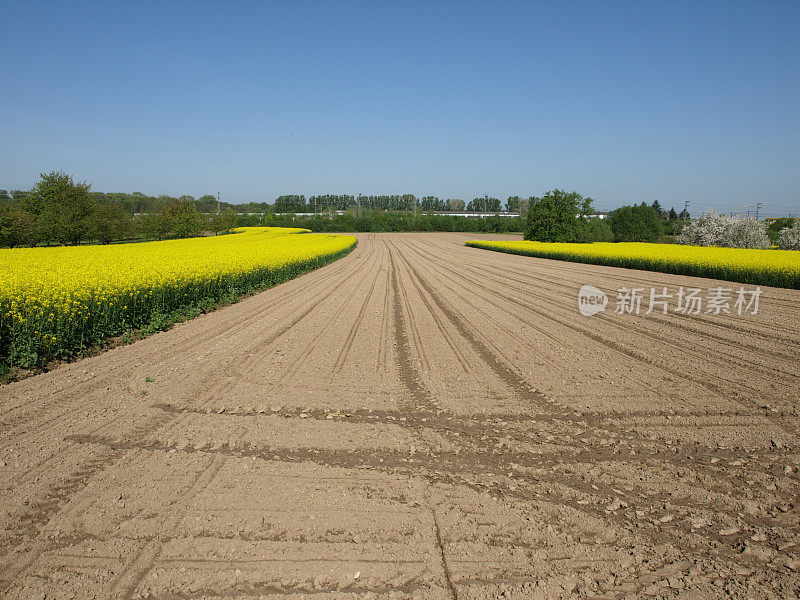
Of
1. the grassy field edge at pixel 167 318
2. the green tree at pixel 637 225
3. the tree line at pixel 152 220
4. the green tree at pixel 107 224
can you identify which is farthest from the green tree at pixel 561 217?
the green tree at pixel 107 224

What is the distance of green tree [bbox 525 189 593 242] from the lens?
179 feet

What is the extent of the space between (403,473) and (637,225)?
84055 mm

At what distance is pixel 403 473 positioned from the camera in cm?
444

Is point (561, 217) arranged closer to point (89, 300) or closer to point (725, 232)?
point (725, 232)

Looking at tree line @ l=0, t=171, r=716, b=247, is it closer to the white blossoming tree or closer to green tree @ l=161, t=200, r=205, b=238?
green tree @ l=161, t=200, r=205, b=238

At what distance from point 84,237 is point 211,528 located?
4630 centimetres

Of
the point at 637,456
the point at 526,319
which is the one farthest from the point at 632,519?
the point at 526,319

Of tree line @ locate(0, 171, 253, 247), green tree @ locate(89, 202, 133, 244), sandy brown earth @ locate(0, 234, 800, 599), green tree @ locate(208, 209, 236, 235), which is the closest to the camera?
sandy brown earth @ locate(0, 234, 800, 599)

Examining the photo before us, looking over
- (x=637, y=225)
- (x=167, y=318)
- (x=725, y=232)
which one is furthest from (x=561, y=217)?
(x=167, y=318)

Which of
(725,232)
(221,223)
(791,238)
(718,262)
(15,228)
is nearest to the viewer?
(718,262)

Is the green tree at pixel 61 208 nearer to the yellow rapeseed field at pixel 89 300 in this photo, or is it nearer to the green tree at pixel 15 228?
the green tree at pixel 15 228

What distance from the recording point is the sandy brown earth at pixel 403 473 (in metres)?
3.13

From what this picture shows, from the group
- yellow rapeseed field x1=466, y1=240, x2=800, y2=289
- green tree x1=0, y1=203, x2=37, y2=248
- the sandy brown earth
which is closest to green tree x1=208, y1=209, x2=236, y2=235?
green tree x1=0, y1=203, x2=37, y2=248

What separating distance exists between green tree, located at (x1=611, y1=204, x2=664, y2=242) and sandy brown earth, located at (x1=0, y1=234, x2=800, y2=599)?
75673 millimetres
